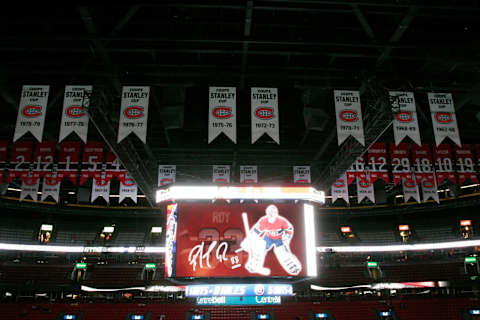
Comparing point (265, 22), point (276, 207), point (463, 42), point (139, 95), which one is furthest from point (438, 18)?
point (139, 95)

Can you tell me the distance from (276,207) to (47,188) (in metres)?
11.4

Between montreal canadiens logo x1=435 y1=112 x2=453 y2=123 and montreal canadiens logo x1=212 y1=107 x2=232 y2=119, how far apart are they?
575cm

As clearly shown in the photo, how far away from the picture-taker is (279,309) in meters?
21.6

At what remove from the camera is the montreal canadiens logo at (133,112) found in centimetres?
1032

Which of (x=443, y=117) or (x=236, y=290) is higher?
(x=443, y=117)

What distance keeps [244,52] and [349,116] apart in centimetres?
332

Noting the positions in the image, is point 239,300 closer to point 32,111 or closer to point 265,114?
point 265,114

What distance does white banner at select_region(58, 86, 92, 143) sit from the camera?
10.5m

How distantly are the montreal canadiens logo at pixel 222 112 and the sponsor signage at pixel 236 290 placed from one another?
166 inches

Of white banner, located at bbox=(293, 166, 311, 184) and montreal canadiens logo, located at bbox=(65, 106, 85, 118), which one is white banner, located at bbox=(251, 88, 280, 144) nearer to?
montreal canadiens logo, located at bbox=(65, 106, 85, 118)

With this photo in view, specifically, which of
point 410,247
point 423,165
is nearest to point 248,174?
point 423,165

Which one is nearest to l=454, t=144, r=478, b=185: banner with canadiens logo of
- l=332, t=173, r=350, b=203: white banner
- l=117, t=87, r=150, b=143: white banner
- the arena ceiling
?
the arena ceiling

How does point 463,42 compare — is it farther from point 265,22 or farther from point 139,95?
point 139,95

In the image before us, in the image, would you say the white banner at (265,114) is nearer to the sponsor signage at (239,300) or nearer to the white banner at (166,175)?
the sponsor signage at (239,300)
